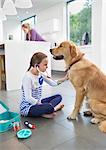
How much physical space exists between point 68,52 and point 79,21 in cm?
533

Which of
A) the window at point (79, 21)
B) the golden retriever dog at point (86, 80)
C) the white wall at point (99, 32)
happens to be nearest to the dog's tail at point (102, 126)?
the golden retriever dog at point (86, 80)

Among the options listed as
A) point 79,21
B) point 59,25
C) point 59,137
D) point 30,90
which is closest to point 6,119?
point 30,90

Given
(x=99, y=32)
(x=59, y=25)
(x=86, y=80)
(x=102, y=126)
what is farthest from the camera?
(x=59, y=25)

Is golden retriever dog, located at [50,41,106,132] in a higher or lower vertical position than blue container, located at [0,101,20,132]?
higher

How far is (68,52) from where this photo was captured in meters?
2.10

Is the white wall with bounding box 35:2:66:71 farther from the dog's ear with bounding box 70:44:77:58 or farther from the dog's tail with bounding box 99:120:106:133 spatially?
the dog's tail with bounding box 99:120:106:133

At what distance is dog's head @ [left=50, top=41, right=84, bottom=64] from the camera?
81.7 inches

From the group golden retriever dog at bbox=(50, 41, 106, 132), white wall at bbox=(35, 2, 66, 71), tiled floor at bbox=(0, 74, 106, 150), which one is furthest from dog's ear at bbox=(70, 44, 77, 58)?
white wall at bbox=(35, 2, 66, 71)

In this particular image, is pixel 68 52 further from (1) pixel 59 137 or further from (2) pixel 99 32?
(2) pixel 99 32

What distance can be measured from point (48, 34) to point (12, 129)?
6.61 metres

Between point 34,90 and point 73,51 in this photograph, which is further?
point 34,90

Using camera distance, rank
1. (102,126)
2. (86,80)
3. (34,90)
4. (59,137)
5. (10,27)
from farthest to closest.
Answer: (10,27), (34,90), (86,80), (102,126), (59,137)

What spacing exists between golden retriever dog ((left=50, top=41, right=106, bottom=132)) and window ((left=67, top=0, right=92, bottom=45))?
4524 mm

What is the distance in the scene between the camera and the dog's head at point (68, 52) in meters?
2.08
